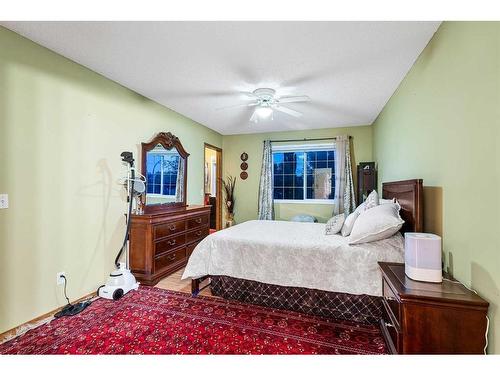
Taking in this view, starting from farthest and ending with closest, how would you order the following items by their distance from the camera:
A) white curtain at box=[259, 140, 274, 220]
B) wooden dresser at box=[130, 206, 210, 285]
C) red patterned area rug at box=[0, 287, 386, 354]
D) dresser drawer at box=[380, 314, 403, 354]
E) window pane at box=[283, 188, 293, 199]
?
window pane at box=[283, 188, 293, 199] → white curtain at box=[259, 140, 274, 220] → wooden dresser at box=[130, 206, 210, 285] → red patterned area rug at box=[0, 287, 386, 354] → dresser drawer at box=[380, 314, 403, 354]

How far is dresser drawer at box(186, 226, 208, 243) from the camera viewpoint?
384 centimetres

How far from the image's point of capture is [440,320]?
4.29 ft

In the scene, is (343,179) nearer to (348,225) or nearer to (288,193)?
(288,193)

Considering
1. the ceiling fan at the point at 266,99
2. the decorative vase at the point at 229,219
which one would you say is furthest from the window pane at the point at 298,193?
the ceiling fan at the point at 266,99

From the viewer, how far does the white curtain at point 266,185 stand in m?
5.41

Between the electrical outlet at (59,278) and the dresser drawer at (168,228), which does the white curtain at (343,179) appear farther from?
the electrical outlet at (59,278)

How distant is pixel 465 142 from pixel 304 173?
3900mm

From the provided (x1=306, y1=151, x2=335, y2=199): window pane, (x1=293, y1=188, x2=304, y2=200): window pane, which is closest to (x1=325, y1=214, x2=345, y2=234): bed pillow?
(x1=306, y1=151, x2=335, y2=199): window pane

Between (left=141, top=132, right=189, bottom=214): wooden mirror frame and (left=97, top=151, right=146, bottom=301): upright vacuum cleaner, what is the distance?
0.96 ft

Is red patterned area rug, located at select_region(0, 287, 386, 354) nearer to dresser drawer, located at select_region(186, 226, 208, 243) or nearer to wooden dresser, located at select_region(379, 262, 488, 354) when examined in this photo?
wooden dresser, located at select_region(379, 262, 488, 354)

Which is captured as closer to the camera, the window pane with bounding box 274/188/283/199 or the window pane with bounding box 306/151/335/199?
the window pane with bounding box 306/151/335/199

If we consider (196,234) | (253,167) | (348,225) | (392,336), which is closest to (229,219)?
(253,167)

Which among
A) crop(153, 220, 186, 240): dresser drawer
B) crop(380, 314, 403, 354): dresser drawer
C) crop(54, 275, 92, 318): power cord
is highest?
crop(153, 220, 186, 240): dresser drawer
